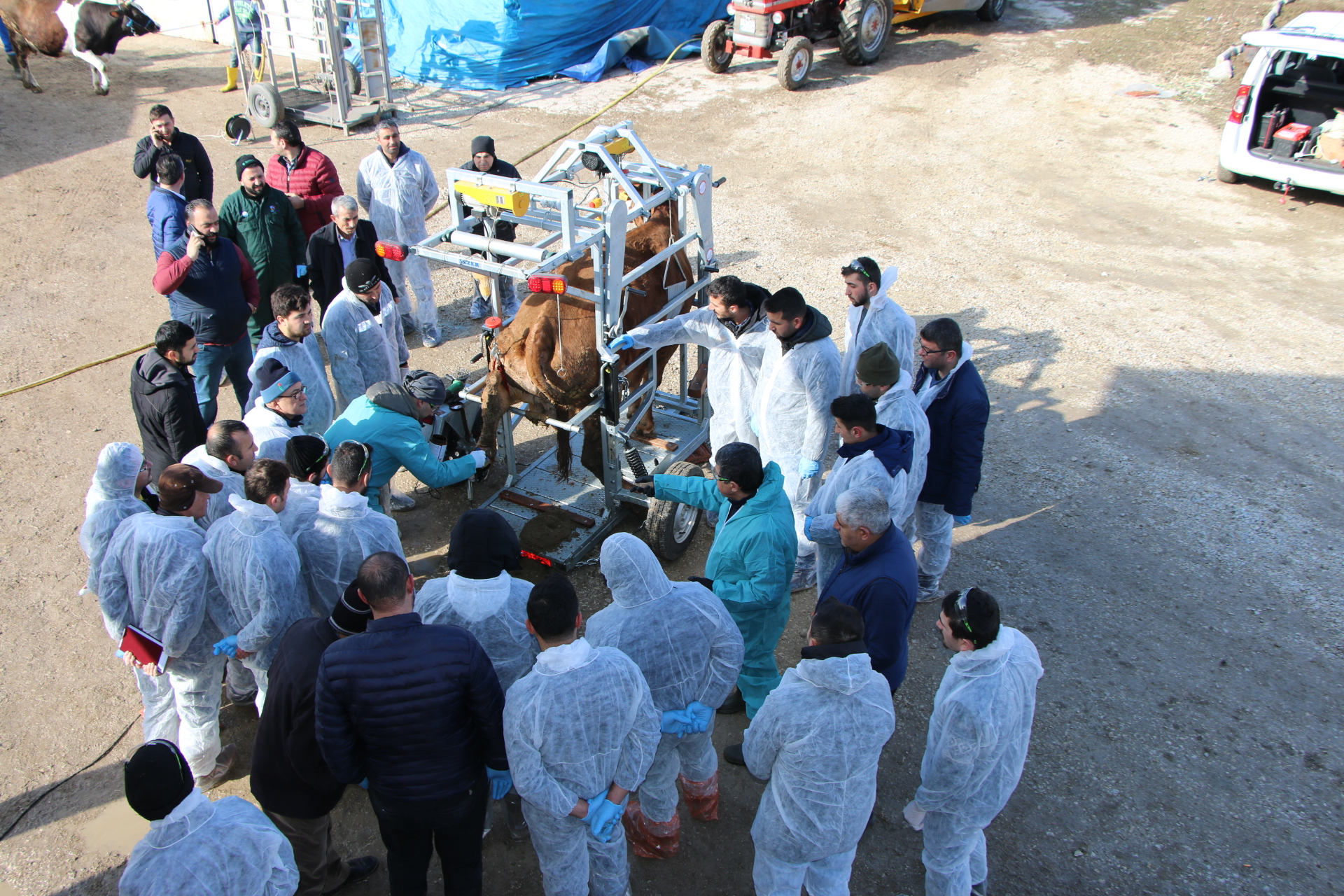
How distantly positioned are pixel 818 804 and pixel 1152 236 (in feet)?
31.7

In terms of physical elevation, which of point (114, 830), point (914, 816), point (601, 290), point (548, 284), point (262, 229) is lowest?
point (114, 830)

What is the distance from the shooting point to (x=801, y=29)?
51.4 ft

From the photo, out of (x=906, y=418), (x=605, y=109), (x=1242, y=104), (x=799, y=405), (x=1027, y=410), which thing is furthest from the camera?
(x=605, y=109)

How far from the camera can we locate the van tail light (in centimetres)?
1077

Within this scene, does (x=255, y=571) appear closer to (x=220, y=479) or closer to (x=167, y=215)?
(x=220, y=479)

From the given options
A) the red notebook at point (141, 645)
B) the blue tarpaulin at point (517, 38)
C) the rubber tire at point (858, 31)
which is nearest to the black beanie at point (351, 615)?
the red notebook at point (141, 645)

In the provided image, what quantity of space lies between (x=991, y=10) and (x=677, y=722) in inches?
705

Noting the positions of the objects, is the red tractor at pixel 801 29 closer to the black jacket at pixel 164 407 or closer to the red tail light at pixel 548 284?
the red tail light at pixel 548 284

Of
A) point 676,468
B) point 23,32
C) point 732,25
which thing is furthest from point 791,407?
point 23,32

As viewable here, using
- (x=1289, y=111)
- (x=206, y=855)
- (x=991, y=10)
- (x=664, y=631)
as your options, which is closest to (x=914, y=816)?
(x=664, y=631)

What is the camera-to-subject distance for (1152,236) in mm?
10391

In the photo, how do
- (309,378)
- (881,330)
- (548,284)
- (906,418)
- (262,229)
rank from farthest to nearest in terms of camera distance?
(262,229), (881,330), (309,378), (548,284), (906,418)

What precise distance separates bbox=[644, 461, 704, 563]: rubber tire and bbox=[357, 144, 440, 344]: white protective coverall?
3.69 metres

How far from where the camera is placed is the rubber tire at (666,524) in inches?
221
